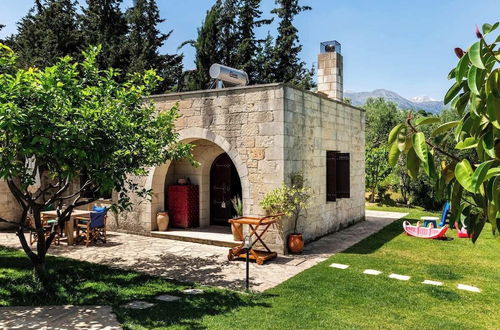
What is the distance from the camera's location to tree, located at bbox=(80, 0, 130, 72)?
965 inches

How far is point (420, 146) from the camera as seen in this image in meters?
1.56

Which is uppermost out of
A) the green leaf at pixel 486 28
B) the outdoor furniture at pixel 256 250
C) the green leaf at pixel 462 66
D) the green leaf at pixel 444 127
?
the green leaf at pixel 486 28

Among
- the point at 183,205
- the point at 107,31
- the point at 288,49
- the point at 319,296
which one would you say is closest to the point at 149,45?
the point at 107,31

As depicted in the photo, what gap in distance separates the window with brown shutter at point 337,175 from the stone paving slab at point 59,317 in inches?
280

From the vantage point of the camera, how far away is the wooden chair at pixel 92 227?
32.5 feet

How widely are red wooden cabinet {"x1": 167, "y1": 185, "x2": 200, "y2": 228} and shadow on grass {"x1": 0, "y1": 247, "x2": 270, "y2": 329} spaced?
13.1ft

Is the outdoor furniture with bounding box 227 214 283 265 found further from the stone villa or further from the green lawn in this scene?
the green lawn

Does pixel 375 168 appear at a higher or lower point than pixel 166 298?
higher

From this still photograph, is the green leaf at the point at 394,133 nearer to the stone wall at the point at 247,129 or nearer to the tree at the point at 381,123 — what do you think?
the stone wall at the point at 247,129

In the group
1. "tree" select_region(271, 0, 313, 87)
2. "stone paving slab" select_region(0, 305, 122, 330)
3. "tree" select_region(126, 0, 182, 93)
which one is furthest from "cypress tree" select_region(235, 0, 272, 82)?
"stone paving slab" select_region(0, 305, 122, 330)

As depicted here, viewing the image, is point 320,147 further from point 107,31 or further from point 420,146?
point 107,31

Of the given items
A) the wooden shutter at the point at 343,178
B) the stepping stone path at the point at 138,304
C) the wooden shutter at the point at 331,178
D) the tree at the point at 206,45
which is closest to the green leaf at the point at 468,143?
the stepping stone path at the point at 138,304

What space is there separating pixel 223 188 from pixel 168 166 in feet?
6.08

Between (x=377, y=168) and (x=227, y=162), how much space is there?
38.1 ft
